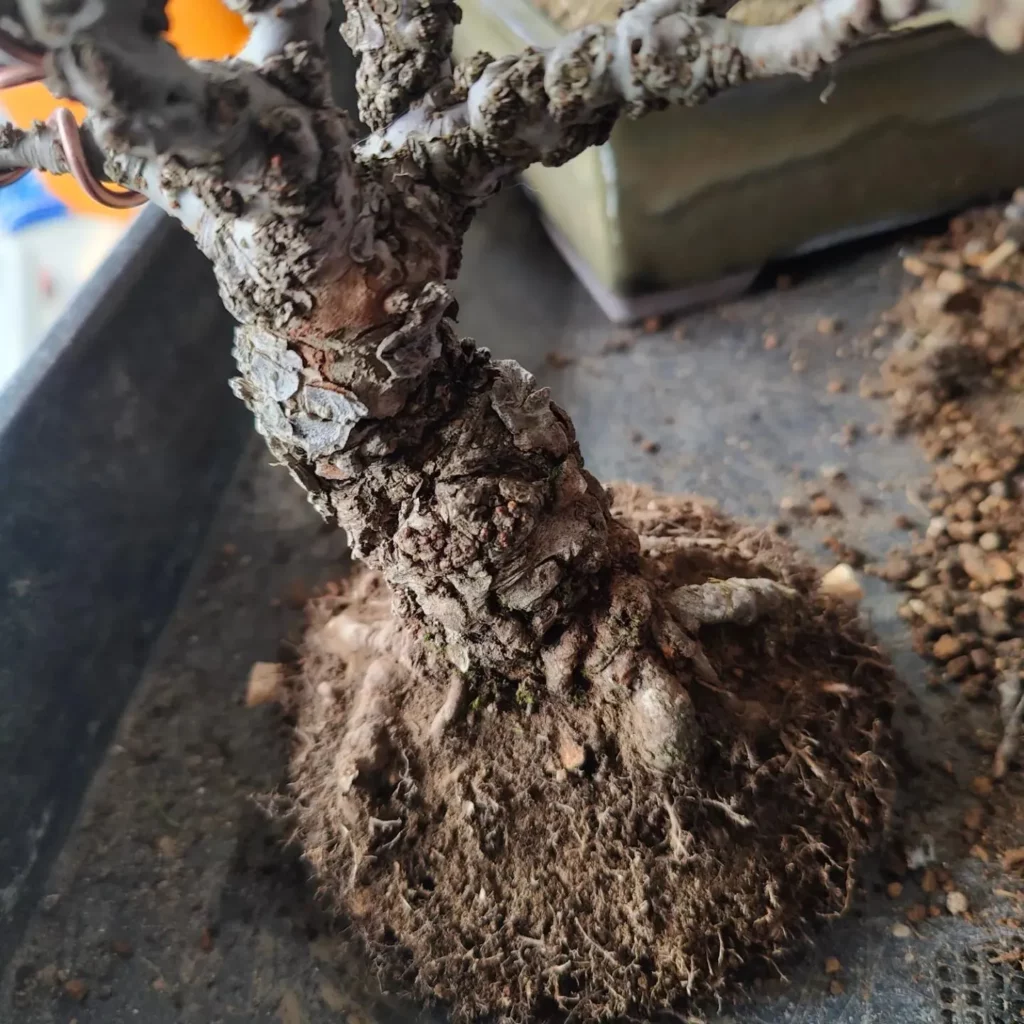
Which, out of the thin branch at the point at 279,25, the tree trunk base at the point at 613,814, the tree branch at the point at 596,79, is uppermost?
the thin branch at the point at 279,25

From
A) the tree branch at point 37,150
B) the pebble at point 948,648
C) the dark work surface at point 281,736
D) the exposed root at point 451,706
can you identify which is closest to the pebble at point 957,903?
the dark work surface at point 281,736

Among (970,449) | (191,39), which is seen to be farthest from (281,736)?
(191,39)

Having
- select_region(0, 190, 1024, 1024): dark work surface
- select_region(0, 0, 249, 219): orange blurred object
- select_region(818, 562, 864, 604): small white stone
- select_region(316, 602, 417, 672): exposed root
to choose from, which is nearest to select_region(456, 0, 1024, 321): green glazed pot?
select_region(0, 190, 1024, 1024): dark work surface

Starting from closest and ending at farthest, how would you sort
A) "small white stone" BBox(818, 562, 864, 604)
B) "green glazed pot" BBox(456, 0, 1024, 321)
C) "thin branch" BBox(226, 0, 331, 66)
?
"thin branch" BBox(226, 0, 331, 66) → "small white stone" BBox(818, 562, 864, 604) → "green glazed pot" BBox(456, 0, 1024, 321)

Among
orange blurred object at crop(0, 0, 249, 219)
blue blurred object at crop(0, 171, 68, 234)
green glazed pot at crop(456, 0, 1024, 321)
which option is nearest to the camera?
green glazed pot at crop(456, 0, 1024, 321)

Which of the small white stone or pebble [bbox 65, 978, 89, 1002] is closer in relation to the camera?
pebble [bbox 65, 978, 89, 1002]

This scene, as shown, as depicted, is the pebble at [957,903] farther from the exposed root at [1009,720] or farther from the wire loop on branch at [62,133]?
the wire loop on branch at [62,133]

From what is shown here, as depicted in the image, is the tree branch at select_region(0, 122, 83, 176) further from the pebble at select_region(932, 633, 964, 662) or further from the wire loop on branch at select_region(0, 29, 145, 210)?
the pebble at select_region(932, 633, 964, 662)

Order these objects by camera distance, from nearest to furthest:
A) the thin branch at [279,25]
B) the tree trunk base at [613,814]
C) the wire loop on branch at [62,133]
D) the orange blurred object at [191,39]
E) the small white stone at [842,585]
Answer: the wire loop on branch at [62,133], the thin branch at [279,25], the tree trunk base at [613,814], the small white stone at [842,585], the orange blurred object at [191,39]
